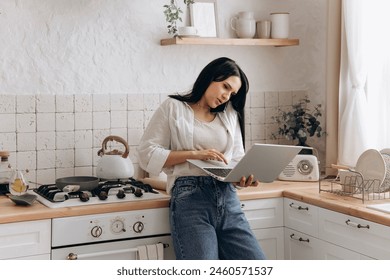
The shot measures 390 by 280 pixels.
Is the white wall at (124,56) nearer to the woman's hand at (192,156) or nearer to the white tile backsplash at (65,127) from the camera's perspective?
the white tile backsplash at (65,127)

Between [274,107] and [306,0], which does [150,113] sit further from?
[306,0]

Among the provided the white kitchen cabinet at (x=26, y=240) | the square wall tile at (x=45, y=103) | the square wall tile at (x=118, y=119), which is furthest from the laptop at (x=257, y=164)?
the square wall tile at (x=45, y=103)

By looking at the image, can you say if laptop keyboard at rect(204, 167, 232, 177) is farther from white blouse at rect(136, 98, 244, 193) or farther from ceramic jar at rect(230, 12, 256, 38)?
ceramic jar at rect(230, 12, 256, 38)

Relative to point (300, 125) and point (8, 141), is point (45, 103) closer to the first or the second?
point (8, 141)

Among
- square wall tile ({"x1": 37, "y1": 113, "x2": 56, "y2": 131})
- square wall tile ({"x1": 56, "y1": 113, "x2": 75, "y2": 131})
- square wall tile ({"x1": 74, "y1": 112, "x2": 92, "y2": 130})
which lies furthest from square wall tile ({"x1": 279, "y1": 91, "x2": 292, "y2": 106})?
square wall tile ({"x1": 37, "y1": 113, "x2": 56, "y2": 131})

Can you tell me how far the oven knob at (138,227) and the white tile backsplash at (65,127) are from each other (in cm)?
71

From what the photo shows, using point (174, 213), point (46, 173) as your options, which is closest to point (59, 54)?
point (46, 173)

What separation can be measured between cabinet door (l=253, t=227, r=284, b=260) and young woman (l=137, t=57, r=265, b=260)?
369 mm

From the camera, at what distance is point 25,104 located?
11.7ft

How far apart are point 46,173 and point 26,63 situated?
60 cm

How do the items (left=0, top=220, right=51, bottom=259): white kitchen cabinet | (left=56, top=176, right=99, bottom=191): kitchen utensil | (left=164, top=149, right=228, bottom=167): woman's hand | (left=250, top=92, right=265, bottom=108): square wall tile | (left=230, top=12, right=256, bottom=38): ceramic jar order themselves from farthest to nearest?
1. (left=250, top=92, right=265, bottom=108): square wall tile
2. (left=230, top=12, right=256, bottom=38): ceramic jar
3. (left=56, top=176, right=99, bottom=191): kitchen utensil
4. (left=164, top=149, right=228, bottom=167): woman's hand
5. (left=0, top=220, right=51, bottom=259): white kitchen cabinet

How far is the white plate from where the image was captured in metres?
3.31

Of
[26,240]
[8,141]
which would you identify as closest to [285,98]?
[8,141]

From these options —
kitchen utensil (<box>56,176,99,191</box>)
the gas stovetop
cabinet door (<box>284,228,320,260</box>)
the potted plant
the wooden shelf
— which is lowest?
cabinet door (<box>284,228,320,260</box>)
